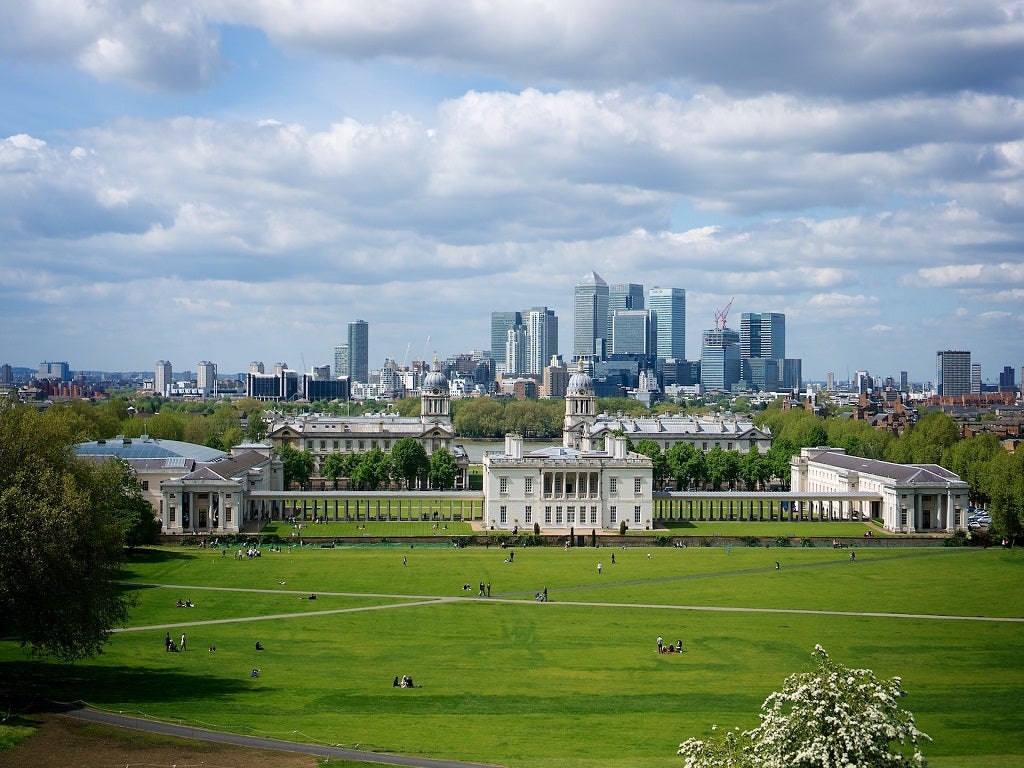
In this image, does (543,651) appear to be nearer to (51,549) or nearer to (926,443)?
(51,549)

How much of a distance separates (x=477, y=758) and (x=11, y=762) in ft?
47.7

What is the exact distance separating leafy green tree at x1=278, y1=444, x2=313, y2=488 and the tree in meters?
79.9

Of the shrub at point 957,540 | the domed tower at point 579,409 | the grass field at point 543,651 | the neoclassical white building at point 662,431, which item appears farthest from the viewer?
the domed tower at point 579,409

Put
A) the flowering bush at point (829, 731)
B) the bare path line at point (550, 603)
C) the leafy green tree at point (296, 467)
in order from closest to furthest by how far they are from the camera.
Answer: the flowering bush at point (829, 731)
the bare path line at point (550, 603)
the leafy green tree at point (296, 467)

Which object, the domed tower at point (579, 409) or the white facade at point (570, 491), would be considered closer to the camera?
the white facade at point (570, 491)

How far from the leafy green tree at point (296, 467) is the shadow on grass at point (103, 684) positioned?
263 feet

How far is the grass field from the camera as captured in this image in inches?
1658

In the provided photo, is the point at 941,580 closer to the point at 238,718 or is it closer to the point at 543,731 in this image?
the point at 543,731

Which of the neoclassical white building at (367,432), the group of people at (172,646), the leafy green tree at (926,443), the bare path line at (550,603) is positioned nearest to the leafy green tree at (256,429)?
the neoclassical white building at (367,432)

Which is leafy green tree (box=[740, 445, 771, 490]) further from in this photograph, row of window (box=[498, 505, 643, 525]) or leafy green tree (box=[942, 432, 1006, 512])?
row of window (box=[498, 505, 643, 525])

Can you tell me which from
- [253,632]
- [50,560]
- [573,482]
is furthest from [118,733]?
[573,482]

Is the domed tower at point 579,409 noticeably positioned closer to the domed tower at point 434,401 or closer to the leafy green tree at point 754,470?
the domed tower at point 434,401

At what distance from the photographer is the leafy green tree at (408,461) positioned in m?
130

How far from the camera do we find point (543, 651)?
54.8 meters
